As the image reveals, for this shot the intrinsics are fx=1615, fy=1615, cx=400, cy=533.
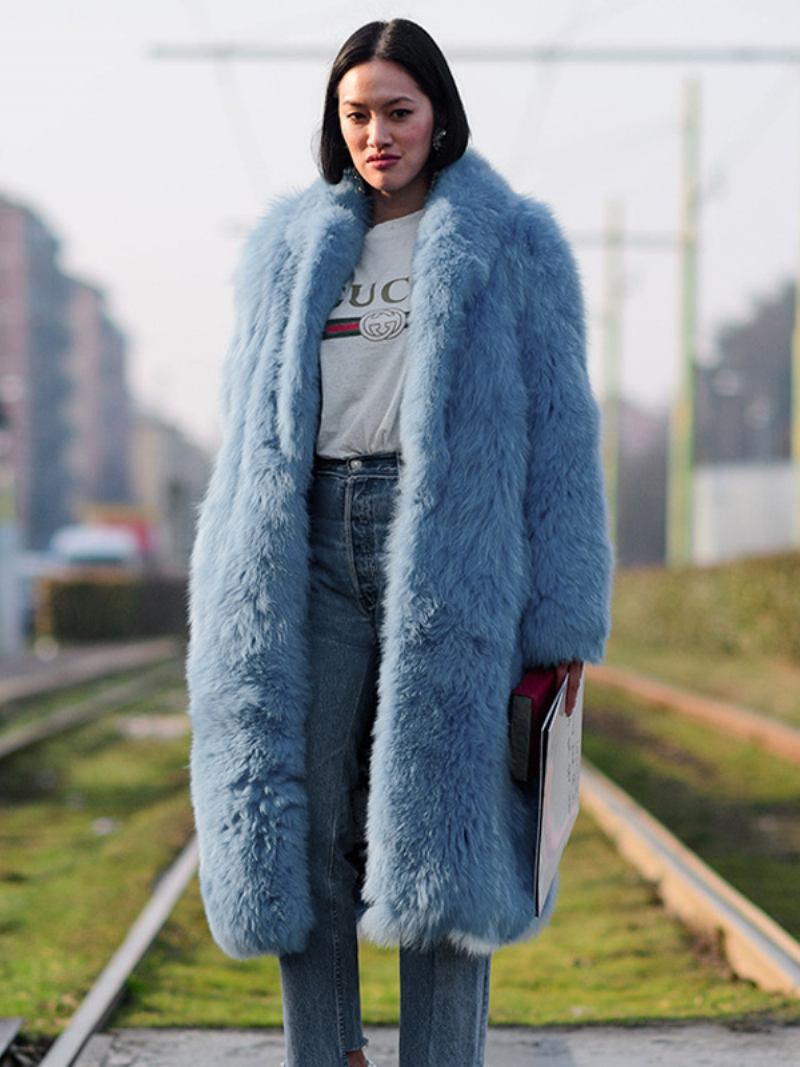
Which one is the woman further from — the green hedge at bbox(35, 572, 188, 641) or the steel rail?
the green hedge at bbox(35, 572, 188, 641)

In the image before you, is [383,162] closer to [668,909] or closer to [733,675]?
[668,909]

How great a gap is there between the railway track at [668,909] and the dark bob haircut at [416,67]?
2056mm

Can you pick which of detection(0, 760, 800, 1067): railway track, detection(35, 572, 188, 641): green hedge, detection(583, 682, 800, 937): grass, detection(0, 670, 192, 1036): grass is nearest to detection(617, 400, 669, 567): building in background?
detection(35, 572, 188, 641): green hedge

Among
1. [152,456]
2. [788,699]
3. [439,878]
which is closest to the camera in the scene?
[439,878]

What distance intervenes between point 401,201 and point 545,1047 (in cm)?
190

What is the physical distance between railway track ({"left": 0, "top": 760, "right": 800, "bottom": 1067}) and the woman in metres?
1.19

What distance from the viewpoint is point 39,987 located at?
449 centimetres

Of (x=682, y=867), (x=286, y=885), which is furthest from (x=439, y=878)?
(x=682, y=867)

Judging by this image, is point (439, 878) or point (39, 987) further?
point (39, 987)

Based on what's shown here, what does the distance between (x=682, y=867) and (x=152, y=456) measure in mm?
123809

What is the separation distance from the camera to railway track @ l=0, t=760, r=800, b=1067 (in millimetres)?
3818

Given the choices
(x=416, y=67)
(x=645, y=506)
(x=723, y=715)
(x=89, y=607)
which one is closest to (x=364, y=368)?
(x=416, y=67)

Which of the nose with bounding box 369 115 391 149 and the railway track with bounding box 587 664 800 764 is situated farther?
the railway track with bounding box 587 664 800 764

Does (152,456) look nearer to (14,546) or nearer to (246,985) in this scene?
(14,546)
